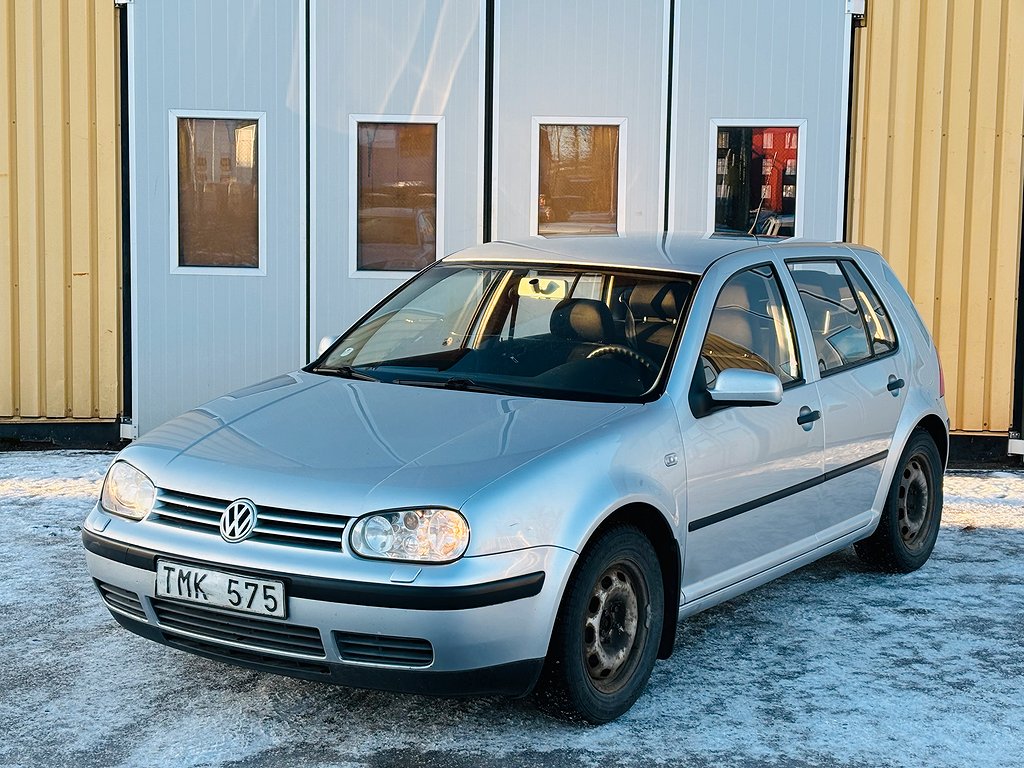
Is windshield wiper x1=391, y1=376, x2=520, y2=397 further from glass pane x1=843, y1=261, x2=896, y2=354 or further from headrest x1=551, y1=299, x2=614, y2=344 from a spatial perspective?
glass pane x1=843, y1=261, x2=896, y2=354

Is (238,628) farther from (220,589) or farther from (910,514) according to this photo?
(910,514)

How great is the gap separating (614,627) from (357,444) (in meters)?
1.04

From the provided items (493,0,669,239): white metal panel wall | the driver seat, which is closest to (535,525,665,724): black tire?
the driver seat

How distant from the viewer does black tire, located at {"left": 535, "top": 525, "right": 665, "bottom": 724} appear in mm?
4219

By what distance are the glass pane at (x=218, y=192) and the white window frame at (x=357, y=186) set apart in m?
0.67

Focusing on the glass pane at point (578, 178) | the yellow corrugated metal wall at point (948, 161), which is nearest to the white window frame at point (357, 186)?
the glass pane at point (578, 178)

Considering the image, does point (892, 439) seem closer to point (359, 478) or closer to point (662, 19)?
point (359, 478)

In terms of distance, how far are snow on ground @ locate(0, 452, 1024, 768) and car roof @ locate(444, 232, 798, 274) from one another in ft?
4.99

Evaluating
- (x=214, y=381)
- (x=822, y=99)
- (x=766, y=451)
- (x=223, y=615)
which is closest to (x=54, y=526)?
(x=214, y=381)

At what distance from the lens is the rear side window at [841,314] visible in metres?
5.86

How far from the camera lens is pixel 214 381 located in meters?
9.61

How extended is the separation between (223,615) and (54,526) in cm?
346

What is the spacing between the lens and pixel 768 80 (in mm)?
9539

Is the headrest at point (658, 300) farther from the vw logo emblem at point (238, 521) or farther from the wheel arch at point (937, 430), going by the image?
the wheel arch at point (937, 430)
